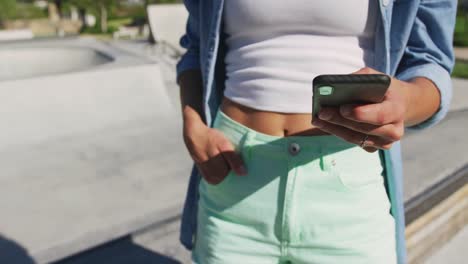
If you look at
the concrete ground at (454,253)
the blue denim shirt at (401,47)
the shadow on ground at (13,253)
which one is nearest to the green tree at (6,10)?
the shadow on ground at (13,253)

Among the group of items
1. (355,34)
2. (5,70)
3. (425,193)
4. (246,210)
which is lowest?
(5,70)

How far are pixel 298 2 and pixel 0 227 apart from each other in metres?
2.73

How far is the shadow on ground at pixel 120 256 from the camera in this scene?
92.4 inches

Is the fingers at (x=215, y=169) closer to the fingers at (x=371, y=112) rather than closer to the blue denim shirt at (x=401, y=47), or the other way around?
the blue denim shirt at (x=401, y=47)

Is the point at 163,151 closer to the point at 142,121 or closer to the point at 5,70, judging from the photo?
the point at 142,121

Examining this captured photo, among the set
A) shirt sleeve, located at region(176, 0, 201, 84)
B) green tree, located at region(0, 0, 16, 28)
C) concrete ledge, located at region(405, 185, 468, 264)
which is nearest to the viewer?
shirt sleeve, located at region(176, 0, 201, 84)

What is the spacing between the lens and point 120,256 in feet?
7.86

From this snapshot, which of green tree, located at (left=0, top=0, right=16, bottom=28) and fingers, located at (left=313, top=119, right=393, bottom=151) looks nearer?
fingers, located at (left=313, top=119, right=393, bottom=151)

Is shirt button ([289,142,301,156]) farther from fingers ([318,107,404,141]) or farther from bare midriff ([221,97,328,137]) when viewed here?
fingers ([318,107,404,141])

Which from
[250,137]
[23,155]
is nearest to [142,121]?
[23,155]

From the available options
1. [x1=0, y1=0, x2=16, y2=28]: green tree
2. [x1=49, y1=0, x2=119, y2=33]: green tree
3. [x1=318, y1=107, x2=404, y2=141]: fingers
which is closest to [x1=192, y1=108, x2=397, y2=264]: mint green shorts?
[x1=318, y1=107, x2=404, y2=141]: fingers

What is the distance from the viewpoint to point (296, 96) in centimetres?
100

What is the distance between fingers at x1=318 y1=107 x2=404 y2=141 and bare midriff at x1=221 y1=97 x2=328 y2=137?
24 centimetres

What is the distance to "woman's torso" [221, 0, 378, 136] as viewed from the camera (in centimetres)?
97
